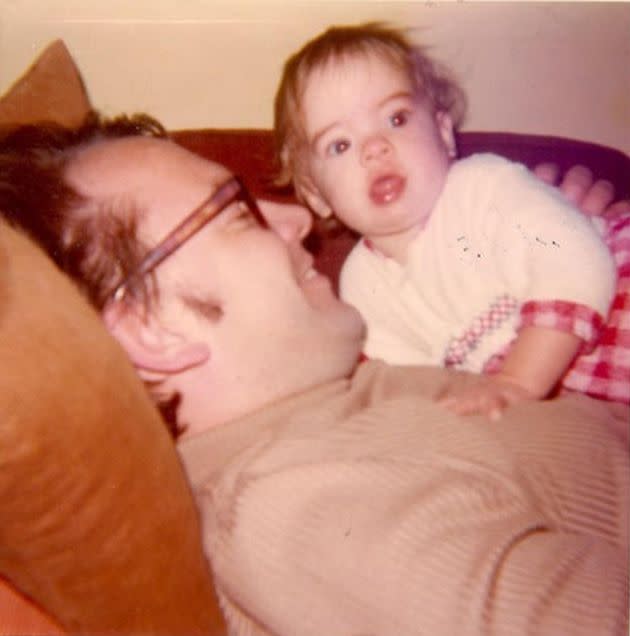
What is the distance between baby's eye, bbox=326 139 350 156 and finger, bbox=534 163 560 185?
0.36 meters

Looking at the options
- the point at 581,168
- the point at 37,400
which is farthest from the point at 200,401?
the point at 581,168

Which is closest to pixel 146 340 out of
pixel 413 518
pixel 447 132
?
pixel 413 518

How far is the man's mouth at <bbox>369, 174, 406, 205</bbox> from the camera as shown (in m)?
1.06

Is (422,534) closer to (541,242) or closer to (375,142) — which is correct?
(541,242)

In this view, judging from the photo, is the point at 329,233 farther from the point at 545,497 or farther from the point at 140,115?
the point at 545,497

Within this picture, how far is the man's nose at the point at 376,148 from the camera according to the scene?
1.03 metres

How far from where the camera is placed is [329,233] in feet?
4.27

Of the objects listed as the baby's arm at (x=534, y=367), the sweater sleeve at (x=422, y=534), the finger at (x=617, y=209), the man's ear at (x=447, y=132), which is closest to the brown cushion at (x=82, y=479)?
the sweater sleeve at (x=422, y=534)

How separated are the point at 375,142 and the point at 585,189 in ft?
1.33

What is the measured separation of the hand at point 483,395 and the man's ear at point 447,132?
44 cm

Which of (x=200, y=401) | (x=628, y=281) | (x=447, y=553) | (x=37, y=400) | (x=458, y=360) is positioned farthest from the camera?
(x=458, y=360)

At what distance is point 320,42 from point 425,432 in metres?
0.71

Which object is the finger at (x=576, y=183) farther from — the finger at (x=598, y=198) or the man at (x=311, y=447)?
the man at (x=311, y=447)

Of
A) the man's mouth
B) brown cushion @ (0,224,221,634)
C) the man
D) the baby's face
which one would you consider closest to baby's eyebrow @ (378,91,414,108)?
the baby's face
